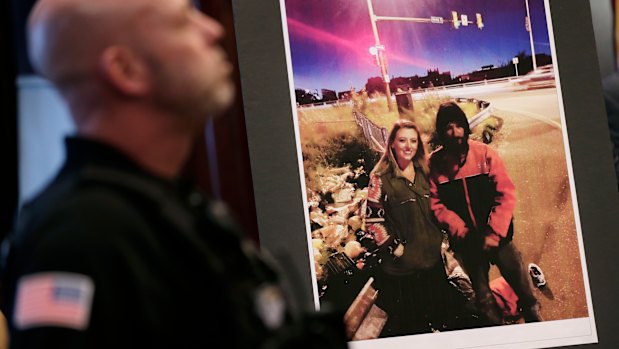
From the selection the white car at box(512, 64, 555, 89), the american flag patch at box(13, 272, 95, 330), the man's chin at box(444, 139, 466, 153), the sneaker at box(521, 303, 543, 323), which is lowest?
the sneaker at box(521, 303, 543, 323)

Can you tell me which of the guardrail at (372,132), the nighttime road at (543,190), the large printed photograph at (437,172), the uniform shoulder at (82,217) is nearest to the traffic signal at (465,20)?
the large printed photograph at (437,172)

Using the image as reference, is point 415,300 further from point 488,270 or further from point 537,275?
point 537,275

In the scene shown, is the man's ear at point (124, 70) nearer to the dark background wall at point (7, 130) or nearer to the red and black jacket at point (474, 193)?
the red and black jacket at point (474, 193)

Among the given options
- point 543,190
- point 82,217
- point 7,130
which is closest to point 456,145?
point 543,190

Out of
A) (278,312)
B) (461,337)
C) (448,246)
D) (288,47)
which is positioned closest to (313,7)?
(288,47)

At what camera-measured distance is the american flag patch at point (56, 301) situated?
88 cm

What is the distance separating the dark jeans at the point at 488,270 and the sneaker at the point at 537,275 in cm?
1

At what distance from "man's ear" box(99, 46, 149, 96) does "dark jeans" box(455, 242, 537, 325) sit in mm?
909

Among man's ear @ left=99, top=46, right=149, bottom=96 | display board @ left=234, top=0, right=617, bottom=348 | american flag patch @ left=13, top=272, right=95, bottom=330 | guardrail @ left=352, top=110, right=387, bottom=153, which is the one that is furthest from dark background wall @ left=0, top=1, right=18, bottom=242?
american flag patch @ left=13, top=272, right=95, bottom=330

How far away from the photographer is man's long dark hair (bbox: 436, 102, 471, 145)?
179 cm

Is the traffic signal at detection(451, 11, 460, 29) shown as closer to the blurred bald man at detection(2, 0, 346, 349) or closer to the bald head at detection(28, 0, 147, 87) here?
the blurred bald man at detection(2, 0, 346, 349)

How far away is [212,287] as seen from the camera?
993 mm

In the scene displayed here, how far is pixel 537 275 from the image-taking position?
1790 mm

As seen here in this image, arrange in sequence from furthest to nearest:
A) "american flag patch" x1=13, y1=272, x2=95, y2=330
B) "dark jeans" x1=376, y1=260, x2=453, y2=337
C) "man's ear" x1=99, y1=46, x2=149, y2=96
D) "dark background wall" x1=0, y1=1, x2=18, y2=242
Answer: "dark background wall" x1=0, y1=1, x2=18, y2=242 → "dark jeans" x1=376, y1=260, x2=453, y2=337 → "man's ear" x1=99, y1=46, x2=149, y2=96 → "american flag patch" x1=13, y1=272, x2=95, y2=330
